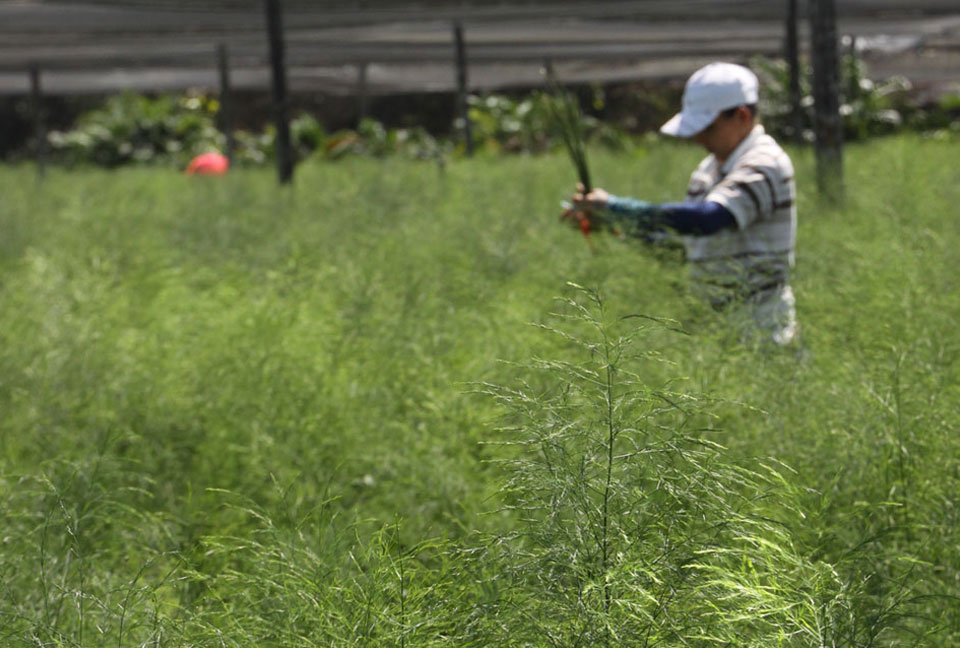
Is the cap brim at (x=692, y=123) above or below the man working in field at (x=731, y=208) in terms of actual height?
above

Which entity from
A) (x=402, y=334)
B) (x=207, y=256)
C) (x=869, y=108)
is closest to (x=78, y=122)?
(x=869, y=108)

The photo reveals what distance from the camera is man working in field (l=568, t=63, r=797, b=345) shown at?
2723mm

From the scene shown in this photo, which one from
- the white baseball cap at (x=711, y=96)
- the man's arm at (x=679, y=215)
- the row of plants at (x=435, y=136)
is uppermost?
the white baseball cap at (x=711, y=96)

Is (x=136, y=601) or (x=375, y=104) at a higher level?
(x=136, y=601)

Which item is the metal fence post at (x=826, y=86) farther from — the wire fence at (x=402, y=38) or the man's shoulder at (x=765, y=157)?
the wire fence at (x=402, y=38)

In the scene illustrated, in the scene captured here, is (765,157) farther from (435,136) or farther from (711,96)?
(435,136)

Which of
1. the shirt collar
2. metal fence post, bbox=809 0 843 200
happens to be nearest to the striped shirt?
the shirt collar

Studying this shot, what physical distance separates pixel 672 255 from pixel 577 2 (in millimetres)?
7427

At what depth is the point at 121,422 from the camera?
103 inches

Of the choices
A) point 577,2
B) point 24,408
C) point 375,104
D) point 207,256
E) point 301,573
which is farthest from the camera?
point 375,104

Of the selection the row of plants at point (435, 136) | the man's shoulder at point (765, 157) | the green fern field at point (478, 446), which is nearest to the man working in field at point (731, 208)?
the man's shoulder at point (765, 157)

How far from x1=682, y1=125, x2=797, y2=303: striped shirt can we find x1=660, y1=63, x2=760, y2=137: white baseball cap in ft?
0.38

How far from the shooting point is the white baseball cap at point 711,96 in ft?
9.16

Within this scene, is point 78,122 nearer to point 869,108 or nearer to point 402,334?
point 869,108
